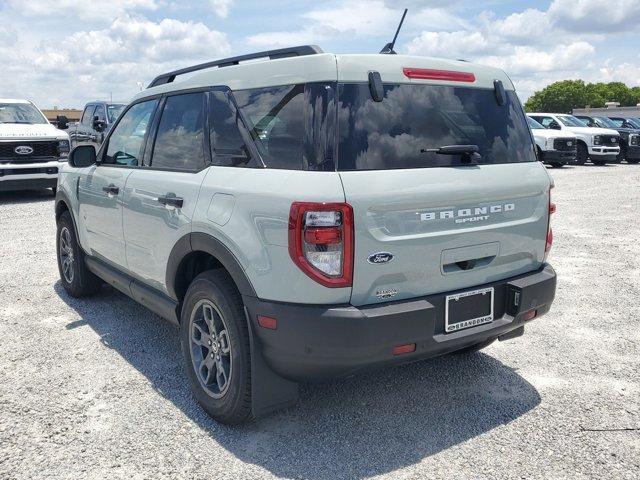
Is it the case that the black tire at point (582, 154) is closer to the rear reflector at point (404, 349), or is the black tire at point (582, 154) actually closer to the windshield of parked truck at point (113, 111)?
the windshield of parked truck at point (113, 111)

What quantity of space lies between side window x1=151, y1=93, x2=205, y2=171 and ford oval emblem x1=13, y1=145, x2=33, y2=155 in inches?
349

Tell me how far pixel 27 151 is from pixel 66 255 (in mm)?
6979

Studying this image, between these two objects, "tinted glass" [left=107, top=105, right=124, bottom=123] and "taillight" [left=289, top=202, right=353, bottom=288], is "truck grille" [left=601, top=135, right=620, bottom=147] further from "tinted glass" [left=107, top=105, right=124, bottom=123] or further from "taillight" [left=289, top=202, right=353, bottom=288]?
"taillight" [left=289, top=202, right=353, bottom=288]

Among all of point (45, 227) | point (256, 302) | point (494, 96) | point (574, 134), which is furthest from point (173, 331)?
point (574, 134)

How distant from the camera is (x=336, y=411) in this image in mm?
3500

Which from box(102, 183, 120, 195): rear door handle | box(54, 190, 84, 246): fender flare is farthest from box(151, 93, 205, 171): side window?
box(54, 190, 84, 246): fender flare

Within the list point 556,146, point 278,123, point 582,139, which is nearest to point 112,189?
point 278,123

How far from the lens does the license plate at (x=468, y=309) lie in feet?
10.0

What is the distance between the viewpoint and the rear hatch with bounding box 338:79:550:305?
2805mm

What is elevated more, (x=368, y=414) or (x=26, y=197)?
(x=26, y=197)

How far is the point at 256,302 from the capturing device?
2916 mm

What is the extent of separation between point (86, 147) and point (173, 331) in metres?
1.65

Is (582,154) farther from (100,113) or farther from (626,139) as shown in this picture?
(100,113)

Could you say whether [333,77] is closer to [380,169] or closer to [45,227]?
[380,169]
